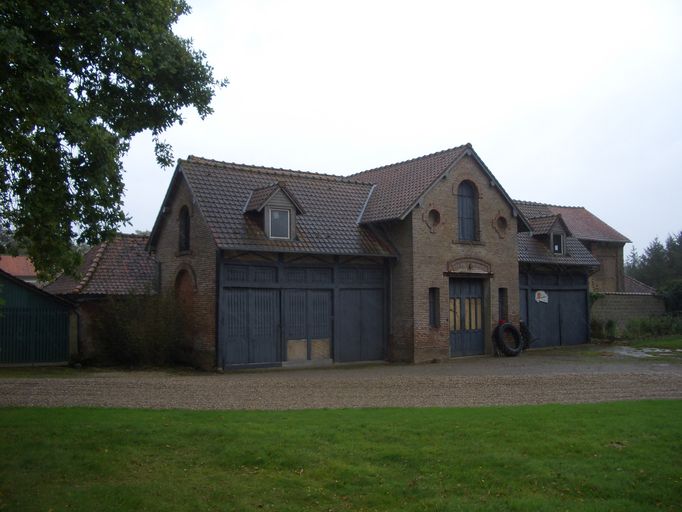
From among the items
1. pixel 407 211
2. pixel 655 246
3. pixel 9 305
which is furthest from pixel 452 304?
pixel 655 246

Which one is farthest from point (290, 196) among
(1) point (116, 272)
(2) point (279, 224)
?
(1) point (116, 272)

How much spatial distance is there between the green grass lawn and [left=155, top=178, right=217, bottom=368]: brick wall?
986 centimetres

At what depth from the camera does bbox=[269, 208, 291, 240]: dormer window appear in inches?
899

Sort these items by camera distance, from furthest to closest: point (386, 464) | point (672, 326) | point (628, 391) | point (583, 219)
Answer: point (583, 219), point (672, 326), point (628, 391), point (386, 464)

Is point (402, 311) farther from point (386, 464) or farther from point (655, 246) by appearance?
point (655, 246)

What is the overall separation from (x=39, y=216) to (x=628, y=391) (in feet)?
40.6

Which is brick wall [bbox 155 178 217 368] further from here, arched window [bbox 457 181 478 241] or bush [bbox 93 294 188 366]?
arched window [bbox 457 181 478 241]

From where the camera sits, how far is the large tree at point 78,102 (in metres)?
10.8

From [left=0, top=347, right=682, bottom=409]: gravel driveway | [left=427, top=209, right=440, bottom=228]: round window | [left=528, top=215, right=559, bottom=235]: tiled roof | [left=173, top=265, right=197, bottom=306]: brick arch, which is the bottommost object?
[left=0, top=347, right=682, bottom=409]: gravel driveway

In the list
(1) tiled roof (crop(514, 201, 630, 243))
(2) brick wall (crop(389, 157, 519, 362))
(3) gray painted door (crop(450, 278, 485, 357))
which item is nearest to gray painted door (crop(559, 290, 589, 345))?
(2) brick wall (crop(389, 157, 519, 362))

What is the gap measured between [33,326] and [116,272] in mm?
3621

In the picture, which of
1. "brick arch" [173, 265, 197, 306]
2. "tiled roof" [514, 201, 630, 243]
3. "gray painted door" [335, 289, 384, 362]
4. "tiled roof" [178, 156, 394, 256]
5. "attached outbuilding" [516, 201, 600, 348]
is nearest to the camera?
"tiled roof" [178, 156, 394, 256]

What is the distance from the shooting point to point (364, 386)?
17141 mm

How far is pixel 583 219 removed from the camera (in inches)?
1956
